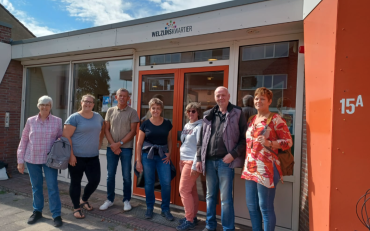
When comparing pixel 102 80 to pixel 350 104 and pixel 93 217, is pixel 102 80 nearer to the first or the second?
pixel 93 217

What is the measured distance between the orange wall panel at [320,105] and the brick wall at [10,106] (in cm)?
657

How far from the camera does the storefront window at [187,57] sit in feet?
13.5

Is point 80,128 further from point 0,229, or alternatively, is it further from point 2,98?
point 2,98

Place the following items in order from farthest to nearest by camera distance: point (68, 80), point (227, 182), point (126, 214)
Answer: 1. point (68, 80)
2. point (126, 214)
3. point (227, 182)

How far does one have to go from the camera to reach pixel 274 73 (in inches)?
145

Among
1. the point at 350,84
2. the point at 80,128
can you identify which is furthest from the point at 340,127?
the point at 80,128

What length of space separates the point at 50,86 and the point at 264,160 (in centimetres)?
574

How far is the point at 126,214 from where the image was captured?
4.09 meters

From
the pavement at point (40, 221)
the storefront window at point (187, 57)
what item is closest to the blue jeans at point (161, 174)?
the pavement at point (40, 221)

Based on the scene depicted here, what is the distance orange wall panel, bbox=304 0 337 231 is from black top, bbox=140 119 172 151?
193 centimetres

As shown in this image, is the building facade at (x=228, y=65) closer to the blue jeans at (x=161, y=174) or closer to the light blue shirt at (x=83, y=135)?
the blue jeans at (x=161, y=174)

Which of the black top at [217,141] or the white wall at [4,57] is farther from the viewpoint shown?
the white wall at [4,57]

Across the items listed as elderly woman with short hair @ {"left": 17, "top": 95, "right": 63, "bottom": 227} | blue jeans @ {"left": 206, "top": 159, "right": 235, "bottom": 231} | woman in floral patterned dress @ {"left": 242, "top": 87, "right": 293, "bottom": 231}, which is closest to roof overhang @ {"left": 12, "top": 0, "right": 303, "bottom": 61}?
woman in floral patterned dress @ {"left": 242, "top": 87, "right": 293, "bottom": 231}

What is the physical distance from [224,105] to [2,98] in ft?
18.7
